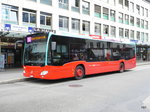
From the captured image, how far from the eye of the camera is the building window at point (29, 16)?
21.1 m

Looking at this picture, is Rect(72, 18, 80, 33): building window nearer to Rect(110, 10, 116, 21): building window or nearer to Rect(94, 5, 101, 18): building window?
Rect(94, 5, 101, 18): building window

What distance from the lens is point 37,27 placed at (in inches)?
864

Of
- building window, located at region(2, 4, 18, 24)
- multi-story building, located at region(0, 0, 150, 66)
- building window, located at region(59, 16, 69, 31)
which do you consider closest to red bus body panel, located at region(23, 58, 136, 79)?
multi-story building, located at region(0, 0, 150, 66)

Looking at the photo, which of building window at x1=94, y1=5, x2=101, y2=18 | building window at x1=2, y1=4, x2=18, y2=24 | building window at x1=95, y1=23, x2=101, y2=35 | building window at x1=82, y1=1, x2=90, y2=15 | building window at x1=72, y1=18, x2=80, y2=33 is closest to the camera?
building window at x1=2, y1=4, x2=18, y2=24

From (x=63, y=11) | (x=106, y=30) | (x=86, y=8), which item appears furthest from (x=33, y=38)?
(x=106, y=30)

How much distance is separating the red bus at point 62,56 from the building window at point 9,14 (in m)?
8.93

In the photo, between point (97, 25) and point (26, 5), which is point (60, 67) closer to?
point (26, 5)

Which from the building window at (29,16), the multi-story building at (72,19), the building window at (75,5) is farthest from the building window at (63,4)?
the building window at (29,16)

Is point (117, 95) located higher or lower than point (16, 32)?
lower

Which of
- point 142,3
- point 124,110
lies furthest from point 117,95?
point 142,3

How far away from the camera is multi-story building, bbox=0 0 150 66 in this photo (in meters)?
19.5

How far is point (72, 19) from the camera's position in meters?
26.7

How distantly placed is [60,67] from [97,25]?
2157 cm

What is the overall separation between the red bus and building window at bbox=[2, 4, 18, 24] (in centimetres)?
893
